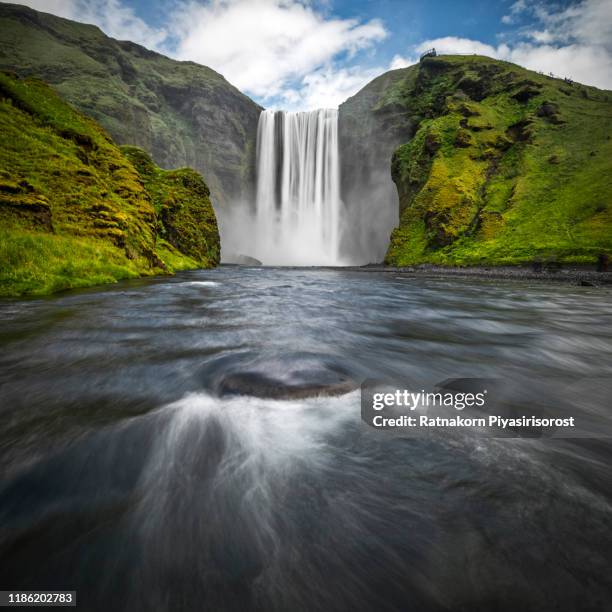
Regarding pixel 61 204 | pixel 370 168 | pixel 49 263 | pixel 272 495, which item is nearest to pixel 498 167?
pixel 370 168

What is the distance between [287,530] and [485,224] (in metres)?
44.7

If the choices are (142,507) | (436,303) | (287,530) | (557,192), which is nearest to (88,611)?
A: (142,507)

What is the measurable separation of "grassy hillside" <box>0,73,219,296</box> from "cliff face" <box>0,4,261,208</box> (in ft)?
160

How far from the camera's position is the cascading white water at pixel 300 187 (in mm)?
74875

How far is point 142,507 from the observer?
1884mm

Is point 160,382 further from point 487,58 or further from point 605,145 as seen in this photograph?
point 487,58

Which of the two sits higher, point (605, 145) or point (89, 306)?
point (605, 145)

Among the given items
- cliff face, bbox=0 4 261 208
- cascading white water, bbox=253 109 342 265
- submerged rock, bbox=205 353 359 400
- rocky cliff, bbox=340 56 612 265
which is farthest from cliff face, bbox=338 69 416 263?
submerged rock, bbox=205 353 359 400

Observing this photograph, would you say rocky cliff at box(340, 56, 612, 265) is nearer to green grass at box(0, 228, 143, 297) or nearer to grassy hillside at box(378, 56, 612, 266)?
grassy hillside at box(378, 56, 612, 266)

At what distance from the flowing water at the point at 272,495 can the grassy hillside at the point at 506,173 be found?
109ft

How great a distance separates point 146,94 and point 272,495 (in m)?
97.5

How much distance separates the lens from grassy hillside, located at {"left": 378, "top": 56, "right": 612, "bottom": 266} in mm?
32344

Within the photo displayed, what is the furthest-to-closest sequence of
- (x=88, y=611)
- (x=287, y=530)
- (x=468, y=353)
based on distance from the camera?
(x=468, y=353) < (x=287, y=530) < (x=88, y=611)

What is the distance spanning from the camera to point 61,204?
12.8m
